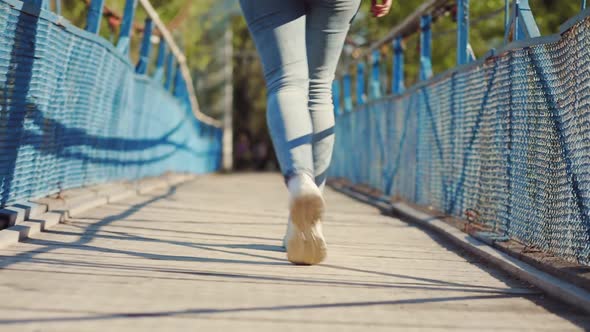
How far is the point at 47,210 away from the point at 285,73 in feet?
5.80

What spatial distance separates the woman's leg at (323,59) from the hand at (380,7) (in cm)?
19

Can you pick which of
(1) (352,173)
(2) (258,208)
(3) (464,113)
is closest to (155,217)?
(2) (258,208)

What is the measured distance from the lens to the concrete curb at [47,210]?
11.5ft

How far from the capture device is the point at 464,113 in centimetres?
536

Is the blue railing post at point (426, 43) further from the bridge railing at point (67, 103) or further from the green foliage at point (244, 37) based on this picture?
the green foliage at point (244, 37)

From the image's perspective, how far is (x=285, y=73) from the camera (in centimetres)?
320

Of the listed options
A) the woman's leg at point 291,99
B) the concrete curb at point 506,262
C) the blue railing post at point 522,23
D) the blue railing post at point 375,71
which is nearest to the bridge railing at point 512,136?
the blue railing post at point 522,23

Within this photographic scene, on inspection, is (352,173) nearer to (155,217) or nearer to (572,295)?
(155,217)

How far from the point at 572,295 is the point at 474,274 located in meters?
0.67

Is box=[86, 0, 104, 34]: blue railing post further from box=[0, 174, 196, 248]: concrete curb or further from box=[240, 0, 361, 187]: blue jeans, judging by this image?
box=[240, 0, 361, 187]: blue jeans

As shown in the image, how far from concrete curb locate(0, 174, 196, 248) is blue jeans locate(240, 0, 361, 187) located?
1138 millimetres

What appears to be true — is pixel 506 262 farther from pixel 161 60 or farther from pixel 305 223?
pixel 161 60

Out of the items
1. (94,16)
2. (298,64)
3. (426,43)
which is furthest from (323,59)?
(426,43)

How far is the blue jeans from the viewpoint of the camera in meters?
3.13
